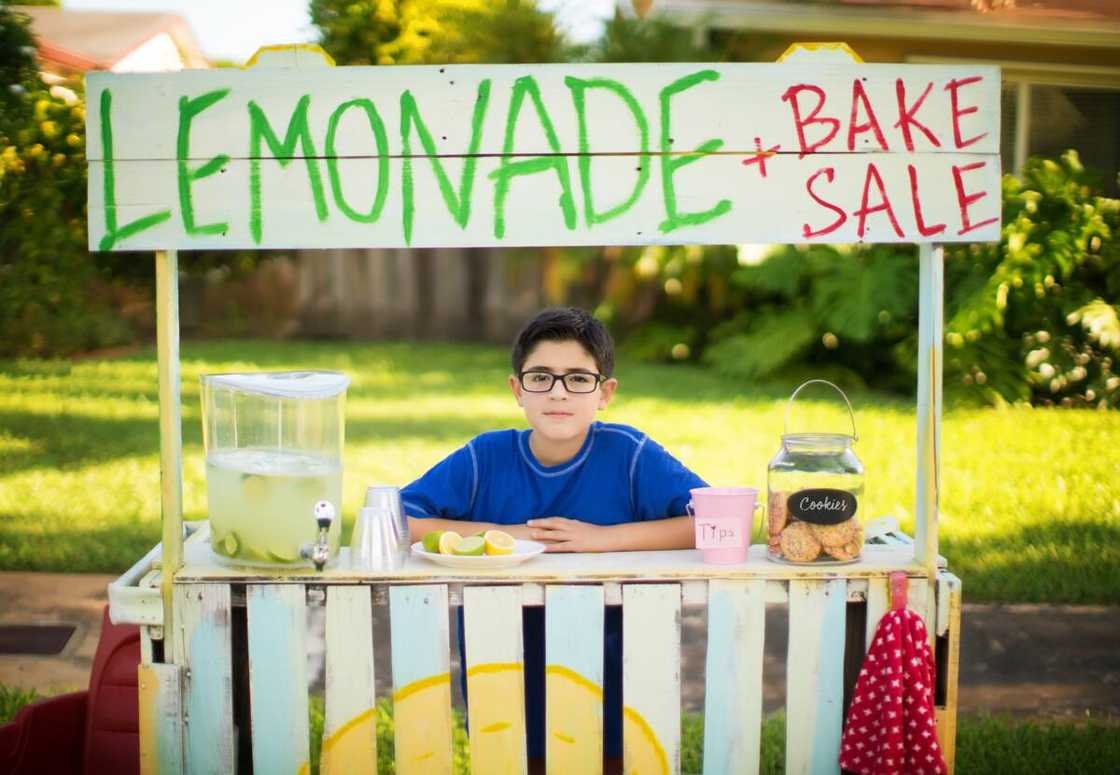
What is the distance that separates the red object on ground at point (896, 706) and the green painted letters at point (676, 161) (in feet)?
2.65

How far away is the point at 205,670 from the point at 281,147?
40.6 inches

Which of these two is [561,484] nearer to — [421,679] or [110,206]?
[421,679]

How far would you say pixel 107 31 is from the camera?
18375 millimetres

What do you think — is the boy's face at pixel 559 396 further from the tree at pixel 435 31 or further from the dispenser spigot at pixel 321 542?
the tree at pixel 435 31

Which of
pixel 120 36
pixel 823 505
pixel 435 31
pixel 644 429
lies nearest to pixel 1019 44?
pixel 644 429

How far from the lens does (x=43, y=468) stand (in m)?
7.20

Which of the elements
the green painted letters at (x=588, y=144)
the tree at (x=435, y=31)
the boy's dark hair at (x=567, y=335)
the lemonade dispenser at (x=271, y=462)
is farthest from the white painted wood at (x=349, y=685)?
the tree at (x=435, y=31)

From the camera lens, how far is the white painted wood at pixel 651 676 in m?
2.48

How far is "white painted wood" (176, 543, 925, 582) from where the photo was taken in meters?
2.46

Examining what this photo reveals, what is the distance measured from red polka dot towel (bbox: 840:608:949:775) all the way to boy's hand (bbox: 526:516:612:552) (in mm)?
593

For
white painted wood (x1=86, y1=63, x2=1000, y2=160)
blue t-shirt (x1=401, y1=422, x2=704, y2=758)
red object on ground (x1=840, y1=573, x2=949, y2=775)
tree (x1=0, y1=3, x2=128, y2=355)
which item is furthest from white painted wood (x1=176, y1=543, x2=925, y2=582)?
tree (x1=0, y1=3, x2=128, y2=355)

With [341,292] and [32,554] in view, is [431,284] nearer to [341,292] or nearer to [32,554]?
[341,292]

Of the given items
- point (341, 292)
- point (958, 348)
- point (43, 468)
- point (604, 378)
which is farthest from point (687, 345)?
point (604, 378)

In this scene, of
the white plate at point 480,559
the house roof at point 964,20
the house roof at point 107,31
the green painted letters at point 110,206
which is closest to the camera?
the green painted letters at point 110,206
